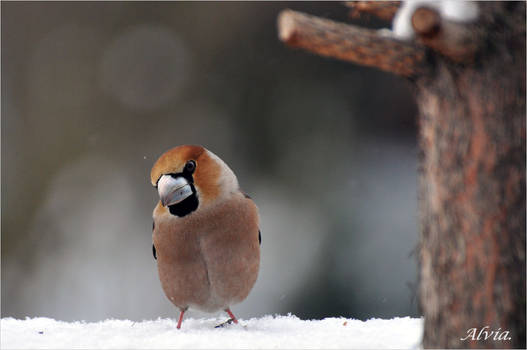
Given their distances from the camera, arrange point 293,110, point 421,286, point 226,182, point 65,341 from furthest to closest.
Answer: point 293,110
point 226,182
point 65,341
point 421,286

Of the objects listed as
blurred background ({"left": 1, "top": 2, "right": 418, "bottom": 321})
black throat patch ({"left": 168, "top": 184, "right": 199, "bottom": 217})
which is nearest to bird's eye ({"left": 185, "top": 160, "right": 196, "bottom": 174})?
black throat patch ({"left": 168, "top": 184, "right": 199, "bottom": 217})

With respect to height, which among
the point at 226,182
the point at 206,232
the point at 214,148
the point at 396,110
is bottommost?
the point at 206,232

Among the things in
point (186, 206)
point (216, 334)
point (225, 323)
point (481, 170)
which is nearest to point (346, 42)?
point (481, 170)

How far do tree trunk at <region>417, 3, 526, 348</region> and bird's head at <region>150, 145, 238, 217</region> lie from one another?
1.05 meters

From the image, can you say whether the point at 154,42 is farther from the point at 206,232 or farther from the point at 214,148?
the point at 206,232

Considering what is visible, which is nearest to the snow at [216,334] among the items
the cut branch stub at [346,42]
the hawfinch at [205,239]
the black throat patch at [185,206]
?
the hawfinch at [205,239]

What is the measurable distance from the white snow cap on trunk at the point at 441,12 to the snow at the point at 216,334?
100 centimetres

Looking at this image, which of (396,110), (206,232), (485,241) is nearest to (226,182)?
(206,232)

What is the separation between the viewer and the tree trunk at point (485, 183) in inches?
65.3

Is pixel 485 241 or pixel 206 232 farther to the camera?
pixel 206 232

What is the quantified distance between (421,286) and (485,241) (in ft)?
0.80

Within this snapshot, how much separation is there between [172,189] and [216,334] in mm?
572

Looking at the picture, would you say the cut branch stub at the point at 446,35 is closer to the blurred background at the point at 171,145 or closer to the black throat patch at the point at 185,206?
the black throat patch at the point at 185,206

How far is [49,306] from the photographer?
4.59 m
